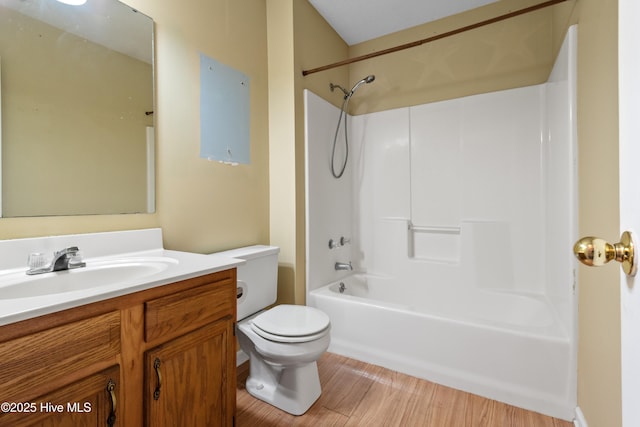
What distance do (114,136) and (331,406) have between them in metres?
1.66

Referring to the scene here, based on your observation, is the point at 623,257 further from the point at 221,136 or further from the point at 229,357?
the point at 221,136

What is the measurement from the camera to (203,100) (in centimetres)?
165

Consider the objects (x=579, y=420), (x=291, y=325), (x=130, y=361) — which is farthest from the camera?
(x=291, y=325)

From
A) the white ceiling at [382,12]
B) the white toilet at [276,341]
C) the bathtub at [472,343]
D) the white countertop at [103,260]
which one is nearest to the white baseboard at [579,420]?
the bathtub at [472,343]

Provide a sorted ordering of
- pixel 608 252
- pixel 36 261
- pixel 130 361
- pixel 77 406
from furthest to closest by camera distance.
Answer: pixel 36 261
pixel 130 361
pixel 77 406
pixel 608 252

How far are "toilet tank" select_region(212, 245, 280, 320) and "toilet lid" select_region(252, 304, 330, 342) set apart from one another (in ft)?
0.46

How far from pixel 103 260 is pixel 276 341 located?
0.81 meters

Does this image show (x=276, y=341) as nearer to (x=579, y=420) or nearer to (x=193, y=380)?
(x=193, y=380)

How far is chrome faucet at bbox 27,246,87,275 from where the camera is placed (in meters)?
0.97

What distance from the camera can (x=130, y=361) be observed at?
0.83 metres

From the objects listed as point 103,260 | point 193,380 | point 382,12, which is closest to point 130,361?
point 193,380

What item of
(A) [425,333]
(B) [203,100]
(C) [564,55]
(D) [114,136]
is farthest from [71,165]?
(C) [564,55]

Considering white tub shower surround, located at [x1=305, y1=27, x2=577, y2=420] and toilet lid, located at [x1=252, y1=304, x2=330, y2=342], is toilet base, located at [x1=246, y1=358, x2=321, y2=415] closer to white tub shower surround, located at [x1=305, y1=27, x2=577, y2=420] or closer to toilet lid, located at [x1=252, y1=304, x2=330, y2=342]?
toilet lid, located at [x1=252, y1=304, x2=330, y2=342]

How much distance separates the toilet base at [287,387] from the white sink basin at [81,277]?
0.84m
